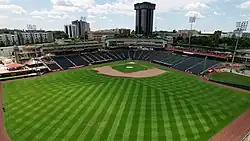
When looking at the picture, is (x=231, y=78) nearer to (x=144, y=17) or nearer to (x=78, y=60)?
(x=78, y=60)

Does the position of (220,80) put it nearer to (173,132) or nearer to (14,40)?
(173,132)

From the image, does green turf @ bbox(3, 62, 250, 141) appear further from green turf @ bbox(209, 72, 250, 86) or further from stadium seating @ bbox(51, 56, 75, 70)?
stadium seating @ bbox(51, 56, 75, 70)

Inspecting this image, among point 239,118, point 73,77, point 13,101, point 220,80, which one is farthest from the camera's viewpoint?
point 73,77

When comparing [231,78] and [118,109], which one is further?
[231,78]

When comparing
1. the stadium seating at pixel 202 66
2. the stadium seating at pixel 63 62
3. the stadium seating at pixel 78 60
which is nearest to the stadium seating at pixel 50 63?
the stadium seating at pixel 63 62

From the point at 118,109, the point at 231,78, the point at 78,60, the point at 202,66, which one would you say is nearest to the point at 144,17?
the point at 78,60

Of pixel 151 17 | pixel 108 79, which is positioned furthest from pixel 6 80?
pixel 151 17

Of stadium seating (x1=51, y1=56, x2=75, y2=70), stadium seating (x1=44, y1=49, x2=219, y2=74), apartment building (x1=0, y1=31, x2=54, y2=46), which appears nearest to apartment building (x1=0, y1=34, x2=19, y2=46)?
apartment building (x1=0, y1=31, x2=54, y2=46)
